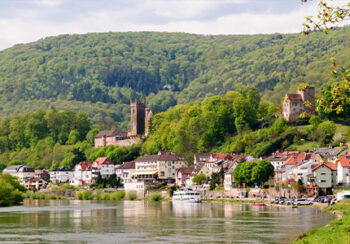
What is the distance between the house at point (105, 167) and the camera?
170 meters

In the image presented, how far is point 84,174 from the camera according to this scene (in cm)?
17750

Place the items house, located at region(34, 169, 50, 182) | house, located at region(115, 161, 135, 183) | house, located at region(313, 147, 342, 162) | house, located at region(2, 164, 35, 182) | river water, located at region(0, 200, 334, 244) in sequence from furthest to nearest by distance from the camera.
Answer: house, located at region(2, 164, 35, 182)
house, located at region(34, 169, 50, 182)
house, located at region(115, 161, 135, 183)
house, located at region(313, 147, 342, 162)
river water, located at region(0, 200, 334, 244)

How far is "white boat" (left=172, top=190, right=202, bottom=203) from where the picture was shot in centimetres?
11192

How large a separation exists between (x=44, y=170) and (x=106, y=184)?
44433 millimetres

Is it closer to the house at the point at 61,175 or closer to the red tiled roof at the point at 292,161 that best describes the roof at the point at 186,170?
the red tiled roof at the point at 292,161

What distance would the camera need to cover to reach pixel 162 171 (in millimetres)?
151625

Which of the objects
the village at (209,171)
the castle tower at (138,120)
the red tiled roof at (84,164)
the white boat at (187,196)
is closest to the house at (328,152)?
the village at (209,171)

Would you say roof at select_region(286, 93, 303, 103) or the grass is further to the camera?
roof at select_region(286, 93, 303, 103)

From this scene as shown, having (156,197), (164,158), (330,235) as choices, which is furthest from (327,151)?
(330,235)

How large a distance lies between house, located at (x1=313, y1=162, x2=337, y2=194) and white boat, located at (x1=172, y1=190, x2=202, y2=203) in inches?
929

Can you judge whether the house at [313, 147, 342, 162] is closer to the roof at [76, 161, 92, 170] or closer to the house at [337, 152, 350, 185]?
the house at [337, 152, 350, 185]

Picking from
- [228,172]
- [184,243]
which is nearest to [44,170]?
[228,172]

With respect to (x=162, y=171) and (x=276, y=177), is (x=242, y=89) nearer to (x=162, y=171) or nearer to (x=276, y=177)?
(x=162, y=171)

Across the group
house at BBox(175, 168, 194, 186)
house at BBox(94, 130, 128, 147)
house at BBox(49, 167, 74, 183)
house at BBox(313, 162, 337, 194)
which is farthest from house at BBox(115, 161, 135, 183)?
house at BBox(313, 162, 337, 194)
